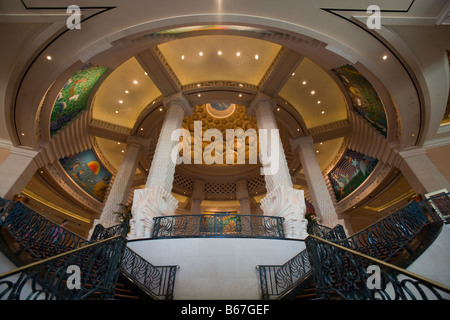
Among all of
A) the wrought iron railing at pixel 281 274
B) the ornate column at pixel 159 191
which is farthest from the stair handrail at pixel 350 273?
the ornate column at pixel 159 191

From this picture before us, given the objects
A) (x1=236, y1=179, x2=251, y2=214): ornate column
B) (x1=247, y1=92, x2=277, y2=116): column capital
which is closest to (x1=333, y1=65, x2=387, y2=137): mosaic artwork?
(x1=247, y1=92, x2=277, y2=116): column capital

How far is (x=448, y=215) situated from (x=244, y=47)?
33.3 ft

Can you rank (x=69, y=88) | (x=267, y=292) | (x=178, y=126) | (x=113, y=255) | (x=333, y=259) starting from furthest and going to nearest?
1. (x=178, y=126)
2. (x=69, y=88)
3. (x=267, y=292)
4. (x=113, y=255)
5. (x=333, y=259)

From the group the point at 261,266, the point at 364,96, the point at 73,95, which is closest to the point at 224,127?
the point at 364,96

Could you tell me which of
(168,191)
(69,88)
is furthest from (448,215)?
(69,88)

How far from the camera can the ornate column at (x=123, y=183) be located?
10031 mm

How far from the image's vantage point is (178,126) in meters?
10.6

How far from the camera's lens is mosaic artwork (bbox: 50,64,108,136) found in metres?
8.84

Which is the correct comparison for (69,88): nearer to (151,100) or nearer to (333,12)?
(151,100)

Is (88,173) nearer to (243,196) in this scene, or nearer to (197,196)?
(197,196)

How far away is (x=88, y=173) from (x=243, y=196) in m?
11.8

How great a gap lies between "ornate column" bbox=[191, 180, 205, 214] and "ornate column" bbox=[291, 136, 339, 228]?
903 cm

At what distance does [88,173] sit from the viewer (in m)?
15.1

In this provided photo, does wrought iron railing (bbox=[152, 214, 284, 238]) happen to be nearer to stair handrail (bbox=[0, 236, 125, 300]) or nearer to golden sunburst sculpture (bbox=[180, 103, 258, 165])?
stair handrail (bbox=[0, 236, 125, 300])
